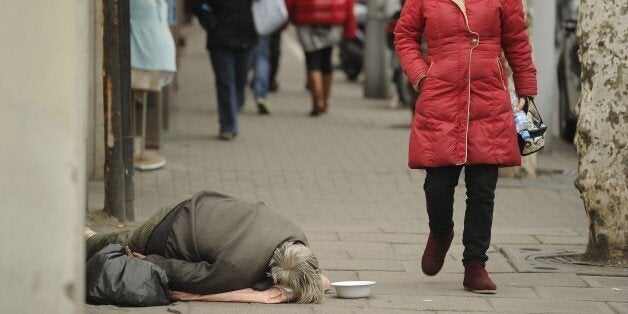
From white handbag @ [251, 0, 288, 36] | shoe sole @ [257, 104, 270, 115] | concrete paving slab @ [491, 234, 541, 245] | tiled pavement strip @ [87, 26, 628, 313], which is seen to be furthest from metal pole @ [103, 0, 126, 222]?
shoe sole @ [257, 104, 270, 115]

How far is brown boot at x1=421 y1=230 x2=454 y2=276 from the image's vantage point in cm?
667

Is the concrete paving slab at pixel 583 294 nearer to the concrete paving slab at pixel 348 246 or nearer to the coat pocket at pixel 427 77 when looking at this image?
the coat pocket at pixel 427 77

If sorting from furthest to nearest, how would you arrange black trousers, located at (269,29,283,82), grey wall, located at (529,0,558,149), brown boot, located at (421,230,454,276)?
black trousers, located at (269,29,283,82)
grey wall, located at (529,0,558,149)
brown boot, located at (421,230,454,276)

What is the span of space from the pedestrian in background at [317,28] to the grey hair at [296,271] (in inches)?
352

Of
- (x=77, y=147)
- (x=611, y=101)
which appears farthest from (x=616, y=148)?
(x=77, y=147)

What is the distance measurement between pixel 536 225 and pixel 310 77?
252 inches

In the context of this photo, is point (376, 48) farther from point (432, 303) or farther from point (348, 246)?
point (432, 303)

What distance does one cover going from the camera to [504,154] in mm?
6348

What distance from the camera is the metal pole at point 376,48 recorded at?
17.4 m

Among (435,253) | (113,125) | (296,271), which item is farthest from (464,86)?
(113,125)

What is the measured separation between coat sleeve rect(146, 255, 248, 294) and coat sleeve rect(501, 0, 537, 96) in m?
1.66

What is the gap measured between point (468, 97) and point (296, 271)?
1.15m

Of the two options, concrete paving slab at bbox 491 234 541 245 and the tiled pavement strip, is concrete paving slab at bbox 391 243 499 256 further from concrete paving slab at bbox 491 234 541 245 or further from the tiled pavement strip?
concrete paving slab at bbox 491 234 541 245

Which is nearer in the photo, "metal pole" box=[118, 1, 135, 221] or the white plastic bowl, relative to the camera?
the white plastic bowl
